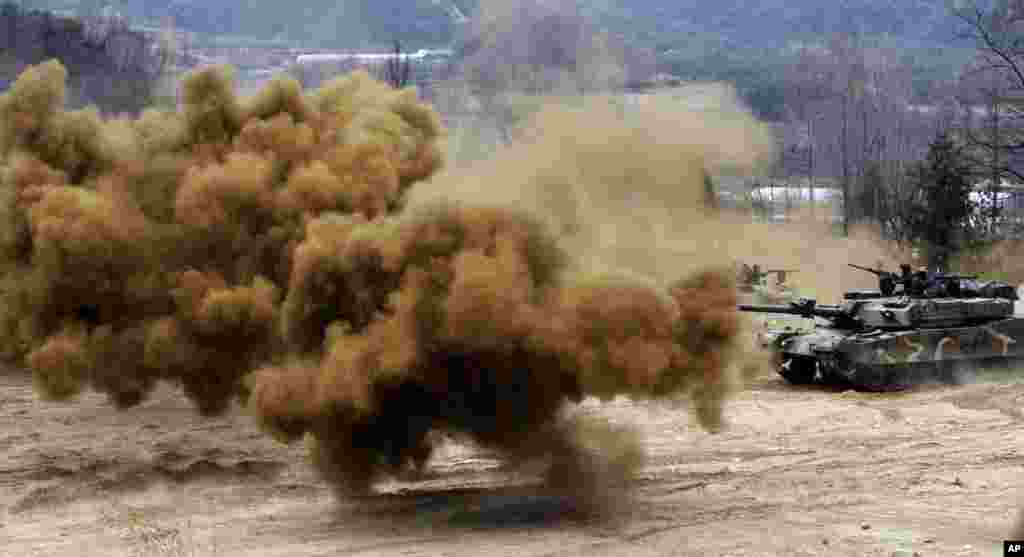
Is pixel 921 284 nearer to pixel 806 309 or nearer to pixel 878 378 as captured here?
pixel 806 309

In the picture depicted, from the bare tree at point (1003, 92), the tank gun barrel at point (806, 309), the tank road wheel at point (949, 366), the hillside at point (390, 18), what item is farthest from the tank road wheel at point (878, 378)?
the bare tree at point (1003, 92)

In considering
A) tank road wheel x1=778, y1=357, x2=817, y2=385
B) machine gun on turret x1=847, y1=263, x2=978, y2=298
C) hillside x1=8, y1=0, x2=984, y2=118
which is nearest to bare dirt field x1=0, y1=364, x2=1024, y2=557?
tank road wheel x1=778, y1=357, x2=817, y2=385

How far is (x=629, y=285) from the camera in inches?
420

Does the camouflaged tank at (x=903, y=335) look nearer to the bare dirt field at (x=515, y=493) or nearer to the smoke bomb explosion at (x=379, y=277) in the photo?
the bare dirt field at (x=515, y=493)

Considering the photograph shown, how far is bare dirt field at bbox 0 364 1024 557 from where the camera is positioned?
11.2m

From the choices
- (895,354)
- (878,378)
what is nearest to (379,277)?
(878,378)

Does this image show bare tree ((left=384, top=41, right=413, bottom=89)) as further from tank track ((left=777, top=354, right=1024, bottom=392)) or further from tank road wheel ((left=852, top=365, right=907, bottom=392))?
tank road wheel ((left=852, top=365, right=907, bottom=392))

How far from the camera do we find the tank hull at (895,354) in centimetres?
1988

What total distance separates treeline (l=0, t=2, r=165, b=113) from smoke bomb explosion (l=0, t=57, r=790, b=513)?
17.9 feet

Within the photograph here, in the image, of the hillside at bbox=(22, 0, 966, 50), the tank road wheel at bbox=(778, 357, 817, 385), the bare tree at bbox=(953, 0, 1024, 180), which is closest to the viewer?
the tank road wheel at bbox=(778, 357, 817, 385)

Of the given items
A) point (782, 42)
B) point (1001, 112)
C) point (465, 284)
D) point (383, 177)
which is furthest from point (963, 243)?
point (465, 284)

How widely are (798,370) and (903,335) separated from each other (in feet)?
5.60

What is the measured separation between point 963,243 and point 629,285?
25.8 m

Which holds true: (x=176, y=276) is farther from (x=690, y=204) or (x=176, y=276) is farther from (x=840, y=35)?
(x=840, y=35)
